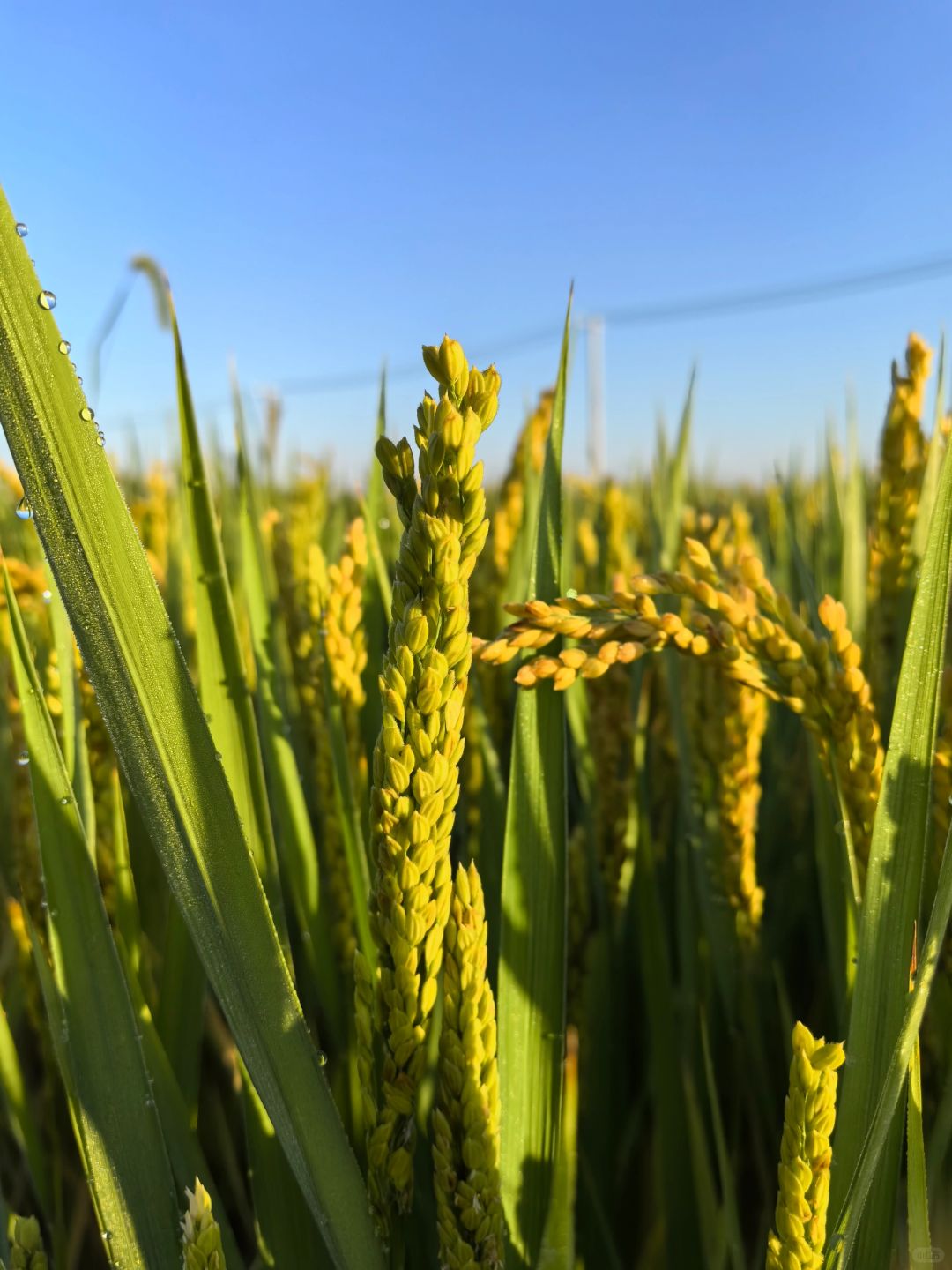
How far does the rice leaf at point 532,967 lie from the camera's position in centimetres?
54

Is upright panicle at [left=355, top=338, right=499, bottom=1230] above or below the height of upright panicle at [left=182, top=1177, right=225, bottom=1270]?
above

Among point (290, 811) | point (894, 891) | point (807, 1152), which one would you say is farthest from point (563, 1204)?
point (290, 811)

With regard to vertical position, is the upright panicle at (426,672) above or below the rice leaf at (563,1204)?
above

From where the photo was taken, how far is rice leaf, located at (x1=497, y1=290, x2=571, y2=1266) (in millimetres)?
541

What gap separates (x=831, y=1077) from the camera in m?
0.39

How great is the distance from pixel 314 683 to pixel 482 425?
0.58 metres

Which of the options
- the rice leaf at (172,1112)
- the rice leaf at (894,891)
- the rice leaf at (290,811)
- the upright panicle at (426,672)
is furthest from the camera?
the rice leaf at (290,811)

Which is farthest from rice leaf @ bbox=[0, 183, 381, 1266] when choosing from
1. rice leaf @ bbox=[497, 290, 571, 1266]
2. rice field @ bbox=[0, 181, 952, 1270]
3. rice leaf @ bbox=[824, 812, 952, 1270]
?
rice leaf @ bbox=[824, 812, 952, 1270]

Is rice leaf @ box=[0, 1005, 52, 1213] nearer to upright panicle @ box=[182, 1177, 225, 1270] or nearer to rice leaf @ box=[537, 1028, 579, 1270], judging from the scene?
upright panicle @ box=[182, 1177, 225, 1270]

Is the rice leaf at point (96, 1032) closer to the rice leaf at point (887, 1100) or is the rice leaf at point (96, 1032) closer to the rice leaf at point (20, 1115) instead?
the rice leaf at point (20, 1115)

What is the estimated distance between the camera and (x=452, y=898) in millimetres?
497

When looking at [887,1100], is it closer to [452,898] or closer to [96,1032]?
[452,898]

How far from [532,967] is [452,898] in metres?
0.12

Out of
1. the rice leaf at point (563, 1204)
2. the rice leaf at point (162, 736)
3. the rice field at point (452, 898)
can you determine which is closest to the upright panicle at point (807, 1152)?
the rice field at point (452, 898)
